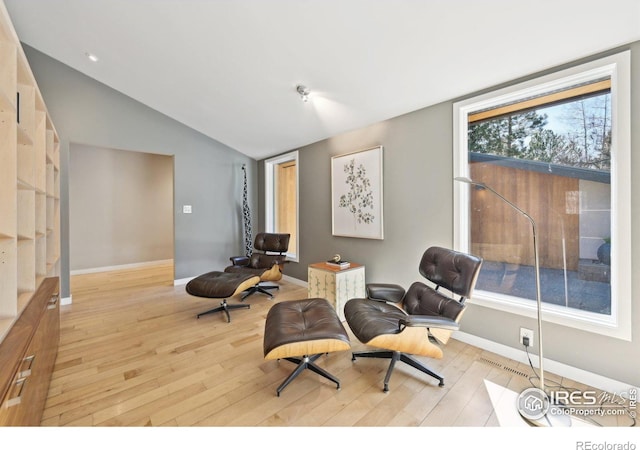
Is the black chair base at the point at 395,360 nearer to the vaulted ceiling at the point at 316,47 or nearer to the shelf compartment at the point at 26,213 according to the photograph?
the vaulted ceiling at the point at 316,47

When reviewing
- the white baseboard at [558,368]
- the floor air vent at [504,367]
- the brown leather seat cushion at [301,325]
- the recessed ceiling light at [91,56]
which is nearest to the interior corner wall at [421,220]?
the white baseboard at [558,368]

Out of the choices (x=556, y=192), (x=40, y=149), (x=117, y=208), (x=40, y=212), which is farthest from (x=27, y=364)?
(x=117, y=208)

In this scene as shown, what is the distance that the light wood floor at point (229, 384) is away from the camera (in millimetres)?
1522

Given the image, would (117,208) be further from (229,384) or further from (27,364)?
(229,384)

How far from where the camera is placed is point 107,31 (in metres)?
2.70

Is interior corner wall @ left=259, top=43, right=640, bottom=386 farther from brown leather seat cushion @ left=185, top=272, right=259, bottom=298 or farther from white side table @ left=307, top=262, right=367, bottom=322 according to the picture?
brown leather seat cushion @ left=185, top=272, right=259, bottom=298

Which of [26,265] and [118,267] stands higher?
[26,265]

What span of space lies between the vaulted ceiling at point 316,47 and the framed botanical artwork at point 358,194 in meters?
0.46

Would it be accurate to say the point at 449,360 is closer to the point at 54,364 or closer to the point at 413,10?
the point at 413,10

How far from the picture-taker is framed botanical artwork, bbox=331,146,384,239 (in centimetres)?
316

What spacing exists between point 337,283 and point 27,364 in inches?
91.1

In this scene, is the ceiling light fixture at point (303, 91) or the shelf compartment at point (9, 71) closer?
the shelf compartment at point (9, 71)

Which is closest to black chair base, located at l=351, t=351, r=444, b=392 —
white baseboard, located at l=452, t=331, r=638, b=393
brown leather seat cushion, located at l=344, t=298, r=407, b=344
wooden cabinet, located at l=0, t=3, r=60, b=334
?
brown leather seat cushion, located at l=344, t=298, r=407, b=344

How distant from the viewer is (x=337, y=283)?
2.91m
